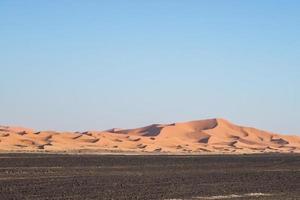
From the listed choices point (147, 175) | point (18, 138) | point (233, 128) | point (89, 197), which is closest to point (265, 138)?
point (233, 128)

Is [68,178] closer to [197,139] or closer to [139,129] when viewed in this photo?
[197,139]

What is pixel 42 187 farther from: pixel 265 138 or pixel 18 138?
pixel 265 138

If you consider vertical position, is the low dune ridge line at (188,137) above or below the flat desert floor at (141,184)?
above

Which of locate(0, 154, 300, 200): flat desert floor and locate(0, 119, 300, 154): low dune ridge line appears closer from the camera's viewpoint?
locate(0, 154, 300, 200): flat desert floor

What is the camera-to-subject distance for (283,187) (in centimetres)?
2694

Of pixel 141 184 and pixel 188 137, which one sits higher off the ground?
pixel 188 137

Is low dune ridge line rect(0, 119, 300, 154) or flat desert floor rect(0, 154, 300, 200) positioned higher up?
low dune ridge line rect(0, 119, 300, 154)

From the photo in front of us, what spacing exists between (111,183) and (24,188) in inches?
156

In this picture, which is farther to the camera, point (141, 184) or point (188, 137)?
point (188, 137)

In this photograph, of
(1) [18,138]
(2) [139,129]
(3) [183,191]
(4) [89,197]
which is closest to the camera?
(4) [89,197]

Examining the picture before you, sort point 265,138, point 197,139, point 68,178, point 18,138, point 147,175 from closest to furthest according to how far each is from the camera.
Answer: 1. point 68,178
2. point 147,175
3. point 18,138
4. point 197,139
5. point 265,138

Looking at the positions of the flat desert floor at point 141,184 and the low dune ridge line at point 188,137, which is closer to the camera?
the flat desert floor at point 141,184

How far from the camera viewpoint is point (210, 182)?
28547 millimetres

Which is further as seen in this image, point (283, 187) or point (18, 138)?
point (18, 138)
